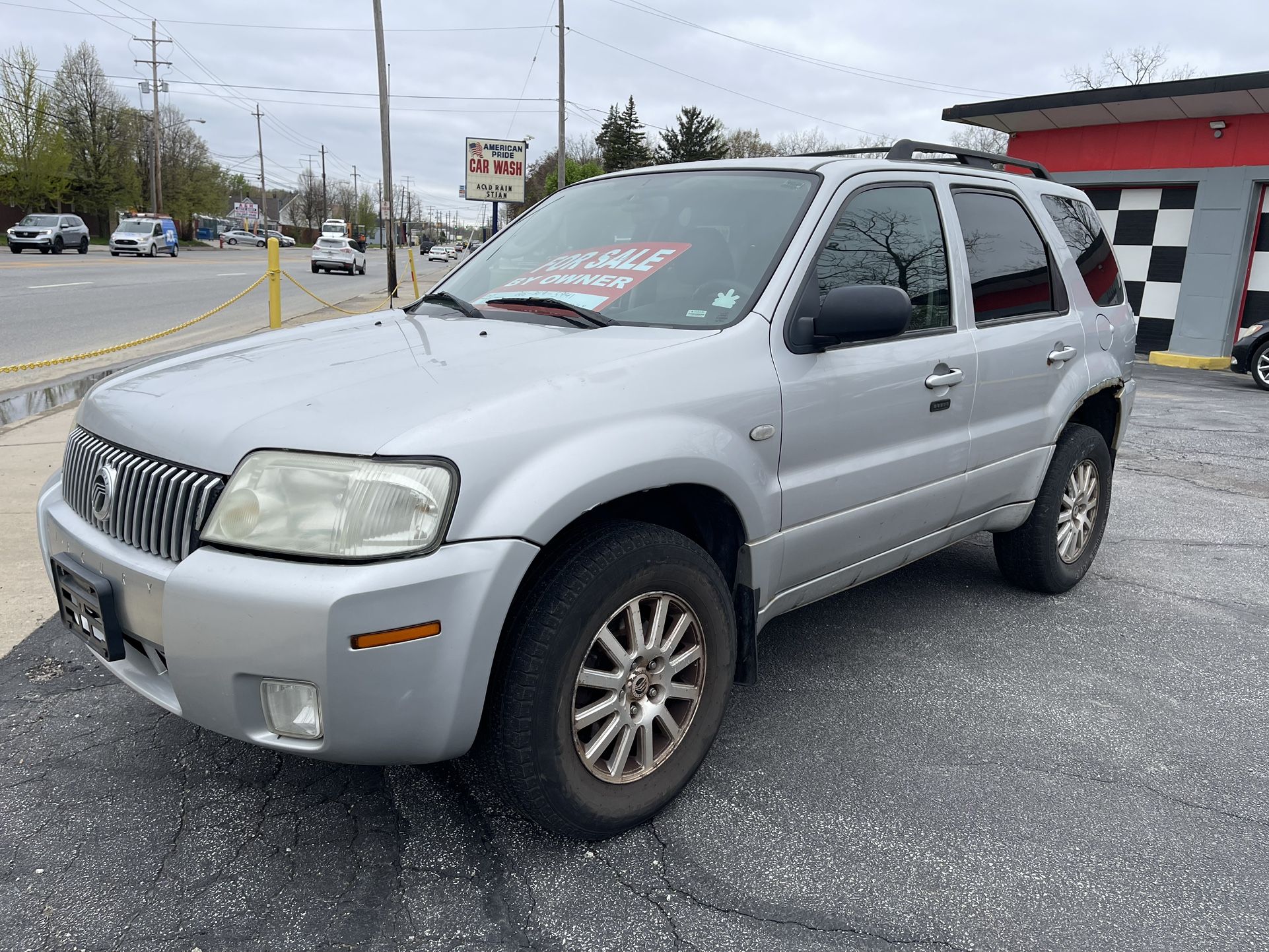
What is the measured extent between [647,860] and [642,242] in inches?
76.0

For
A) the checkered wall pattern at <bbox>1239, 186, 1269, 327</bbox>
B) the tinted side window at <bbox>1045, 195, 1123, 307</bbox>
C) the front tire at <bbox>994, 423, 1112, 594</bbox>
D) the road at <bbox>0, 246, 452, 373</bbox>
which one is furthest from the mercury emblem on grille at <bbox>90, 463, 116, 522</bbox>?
the checkered wall pattern at <bbox>1239, 186, 1269, 327</bbox>

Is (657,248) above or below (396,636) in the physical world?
above

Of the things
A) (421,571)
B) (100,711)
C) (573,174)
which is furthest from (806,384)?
(573,174)

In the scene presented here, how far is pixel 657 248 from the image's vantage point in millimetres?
3141

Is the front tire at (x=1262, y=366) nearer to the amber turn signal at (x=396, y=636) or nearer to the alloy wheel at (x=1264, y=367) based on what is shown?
the alloy wheel at (x=1264, y=367)

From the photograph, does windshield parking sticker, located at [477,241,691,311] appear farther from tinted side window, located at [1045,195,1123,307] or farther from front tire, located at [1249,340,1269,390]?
front tire, located at [1249,340,1269,390]

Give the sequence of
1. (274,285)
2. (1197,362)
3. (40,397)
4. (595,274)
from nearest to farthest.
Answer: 1. (595,274)
2. (40,397)
3. (274,285)
4. (1197,362)

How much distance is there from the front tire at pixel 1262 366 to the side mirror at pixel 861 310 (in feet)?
39.6

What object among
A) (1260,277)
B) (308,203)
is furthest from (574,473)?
(308,203)

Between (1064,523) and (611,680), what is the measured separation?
2799mm

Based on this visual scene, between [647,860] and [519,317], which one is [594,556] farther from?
[519,317]

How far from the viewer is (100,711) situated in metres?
2.99

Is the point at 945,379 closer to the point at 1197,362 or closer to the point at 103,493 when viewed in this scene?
the point at 103,493

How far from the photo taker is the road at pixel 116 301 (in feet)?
38.8
